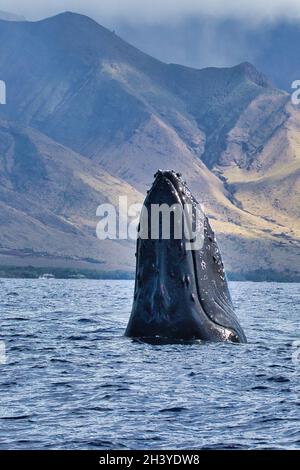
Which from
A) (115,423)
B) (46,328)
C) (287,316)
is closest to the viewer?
(115,423)

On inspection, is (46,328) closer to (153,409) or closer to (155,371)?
(155,371)

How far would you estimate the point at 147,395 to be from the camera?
19906 mm

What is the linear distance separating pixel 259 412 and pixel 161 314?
4.61 metres

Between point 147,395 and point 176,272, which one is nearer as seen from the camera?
point 147,395

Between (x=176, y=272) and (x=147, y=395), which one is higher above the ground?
(x=176, y=272)

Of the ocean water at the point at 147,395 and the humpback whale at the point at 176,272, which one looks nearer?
the ocean water at the point at 147,395

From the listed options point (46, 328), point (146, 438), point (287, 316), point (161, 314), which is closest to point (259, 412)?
point (146, 438)

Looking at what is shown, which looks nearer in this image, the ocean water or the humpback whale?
the ocean water

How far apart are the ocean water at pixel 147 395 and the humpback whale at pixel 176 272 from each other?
2.40 ft

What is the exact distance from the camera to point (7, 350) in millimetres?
28078

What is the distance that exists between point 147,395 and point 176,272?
3538mm

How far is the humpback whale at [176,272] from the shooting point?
74.3 feet

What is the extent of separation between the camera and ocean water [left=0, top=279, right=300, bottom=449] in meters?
16.5

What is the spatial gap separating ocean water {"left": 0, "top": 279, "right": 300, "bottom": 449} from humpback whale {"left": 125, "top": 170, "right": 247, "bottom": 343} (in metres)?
0.73
